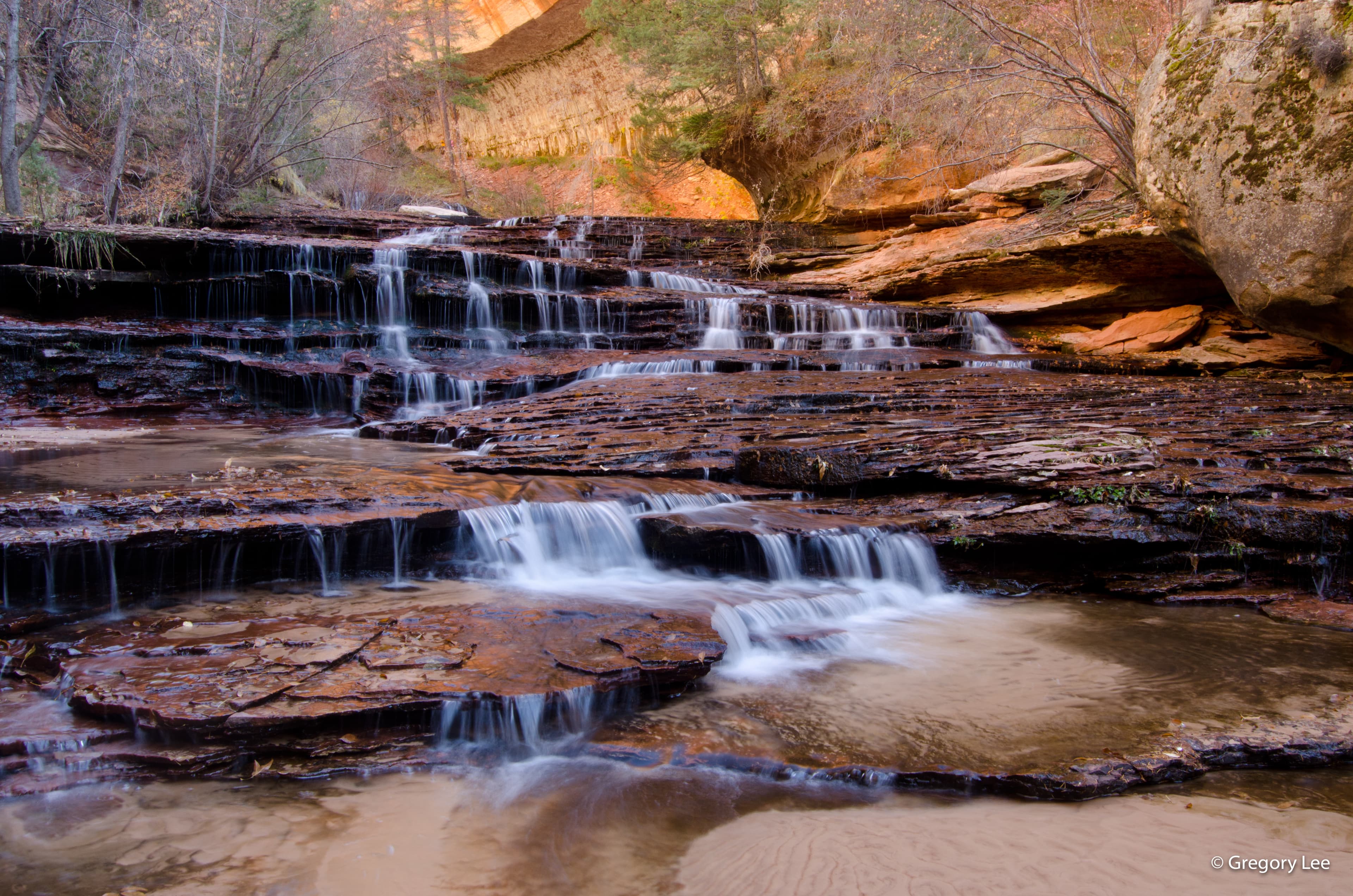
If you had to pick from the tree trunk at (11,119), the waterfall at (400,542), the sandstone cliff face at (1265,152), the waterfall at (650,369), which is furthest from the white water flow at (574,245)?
the waterfall at (400,542)

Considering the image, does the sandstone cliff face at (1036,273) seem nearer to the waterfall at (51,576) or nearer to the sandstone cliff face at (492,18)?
the waterfall at (51,576)

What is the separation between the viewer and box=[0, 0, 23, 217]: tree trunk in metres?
10.1

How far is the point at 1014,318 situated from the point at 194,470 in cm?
1169

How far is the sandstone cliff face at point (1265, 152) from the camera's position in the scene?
6.31 metres

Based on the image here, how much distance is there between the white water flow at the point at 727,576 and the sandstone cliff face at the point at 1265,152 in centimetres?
501

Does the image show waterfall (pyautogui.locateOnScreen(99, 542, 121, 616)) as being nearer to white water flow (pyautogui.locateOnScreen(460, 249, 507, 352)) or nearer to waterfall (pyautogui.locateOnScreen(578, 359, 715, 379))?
waterfall (pyautogui.locateOnScreen(578, 359, 715, 379))

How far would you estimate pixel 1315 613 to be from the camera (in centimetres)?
430

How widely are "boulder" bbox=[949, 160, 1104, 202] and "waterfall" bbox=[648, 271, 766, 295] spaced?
15.9ft

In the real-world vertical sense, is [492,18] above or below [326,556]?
above

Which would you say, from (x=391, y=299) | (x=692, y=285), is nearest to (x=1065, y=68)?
(x=692, y=285)

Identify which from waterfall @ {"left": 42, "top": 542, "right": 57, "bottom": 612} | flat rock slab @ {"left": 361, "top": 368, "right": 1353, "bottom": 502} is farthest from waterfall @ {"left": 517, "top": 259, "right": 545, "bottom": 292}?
waterfall @ {"left": 42, "top": 542, "right": 57, "bottom": 612}

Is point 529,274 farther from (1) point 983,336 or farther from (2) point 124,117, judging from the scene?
(1) point 983,336

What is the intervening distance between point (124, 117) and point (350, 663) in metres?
11.7

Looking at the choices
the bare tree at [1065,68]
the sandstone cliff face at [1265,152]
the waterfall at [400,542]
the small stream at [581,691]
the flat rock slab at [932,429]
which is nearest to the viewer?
the small stream at [581,691]
